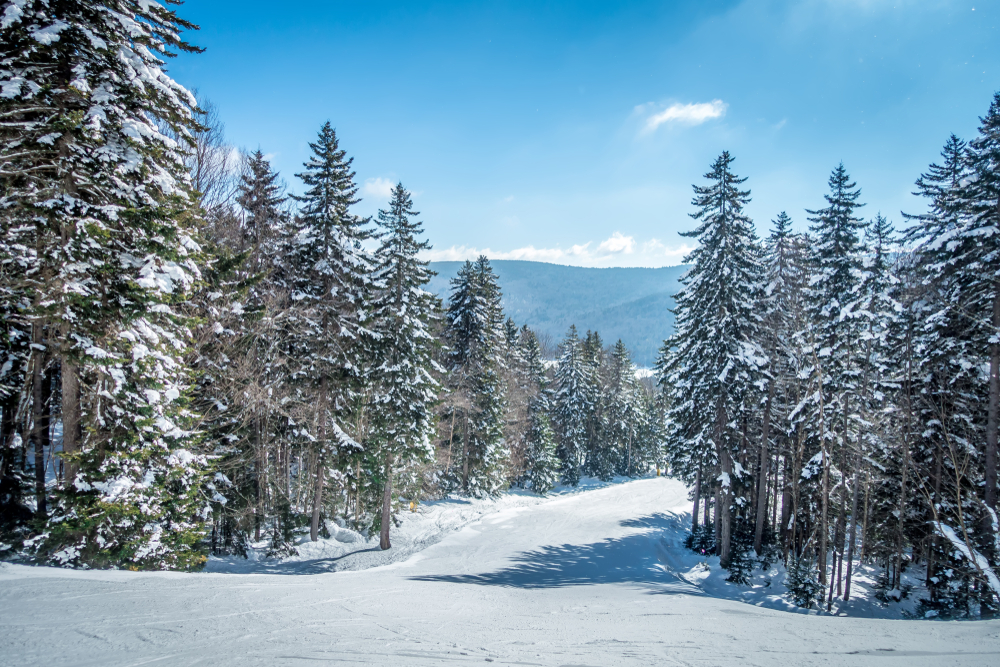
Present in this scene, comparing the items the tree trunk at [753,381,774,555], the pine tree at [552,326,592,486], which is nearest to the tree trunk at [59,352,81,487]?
the tree trunk at [753,381,774,555]

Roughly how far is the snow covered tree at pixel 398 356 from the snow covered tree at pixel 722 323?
A: 1167 cm

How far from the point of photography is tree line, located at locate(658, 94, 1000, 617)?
45.1 ft

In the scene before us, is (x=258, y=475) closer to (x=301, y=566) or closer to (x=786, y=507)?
(x=301, y=566)

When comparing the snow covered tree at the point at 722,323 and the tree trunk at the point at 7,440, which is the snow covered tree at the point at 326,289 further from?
the snow covered tree at the point at 722,323

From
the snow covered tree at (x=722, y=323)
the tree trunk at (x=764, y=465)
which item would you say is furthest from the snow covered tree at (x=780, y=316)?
the snow covered tree at (x=722, y=323)

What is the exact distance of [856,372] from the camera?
17219mm

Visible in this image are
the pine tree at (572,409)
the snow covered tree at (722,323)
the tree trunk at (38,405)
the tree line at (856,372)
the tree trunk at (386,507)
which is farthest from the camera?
the pine tree at (572,409)

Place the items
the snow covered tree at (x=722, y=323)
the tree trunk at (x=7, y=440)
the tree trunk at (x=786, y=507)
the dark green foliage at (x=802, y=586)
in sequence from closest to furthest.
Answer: the tree trunk at (x=7, y=440)
the dark green foliage at (x=802, y=586)
the snow covered tree at (x=722, y=323)
the tree trunk at (x=786, y=507)

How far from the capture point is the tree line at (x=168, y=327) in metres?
8.66

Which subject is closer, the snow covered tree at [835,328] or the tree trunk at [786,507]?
the snow covered tree at [835,328]

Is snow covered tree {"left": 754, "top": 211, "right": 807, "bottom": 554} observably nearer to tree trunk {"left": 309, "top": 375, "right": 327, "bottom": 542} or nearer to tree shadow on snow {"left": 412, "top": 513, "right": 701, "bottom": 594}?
tree shadow on snow {"left": 412, "top": 513, "right": 701, "bottom": 594}

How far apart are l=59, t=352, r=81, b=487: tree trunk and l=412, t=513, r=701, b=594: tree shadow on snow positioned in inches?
343

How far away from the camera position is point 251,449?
54.9ft

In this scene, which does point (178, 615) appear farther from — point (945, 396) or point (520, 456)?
point (520, 456)
